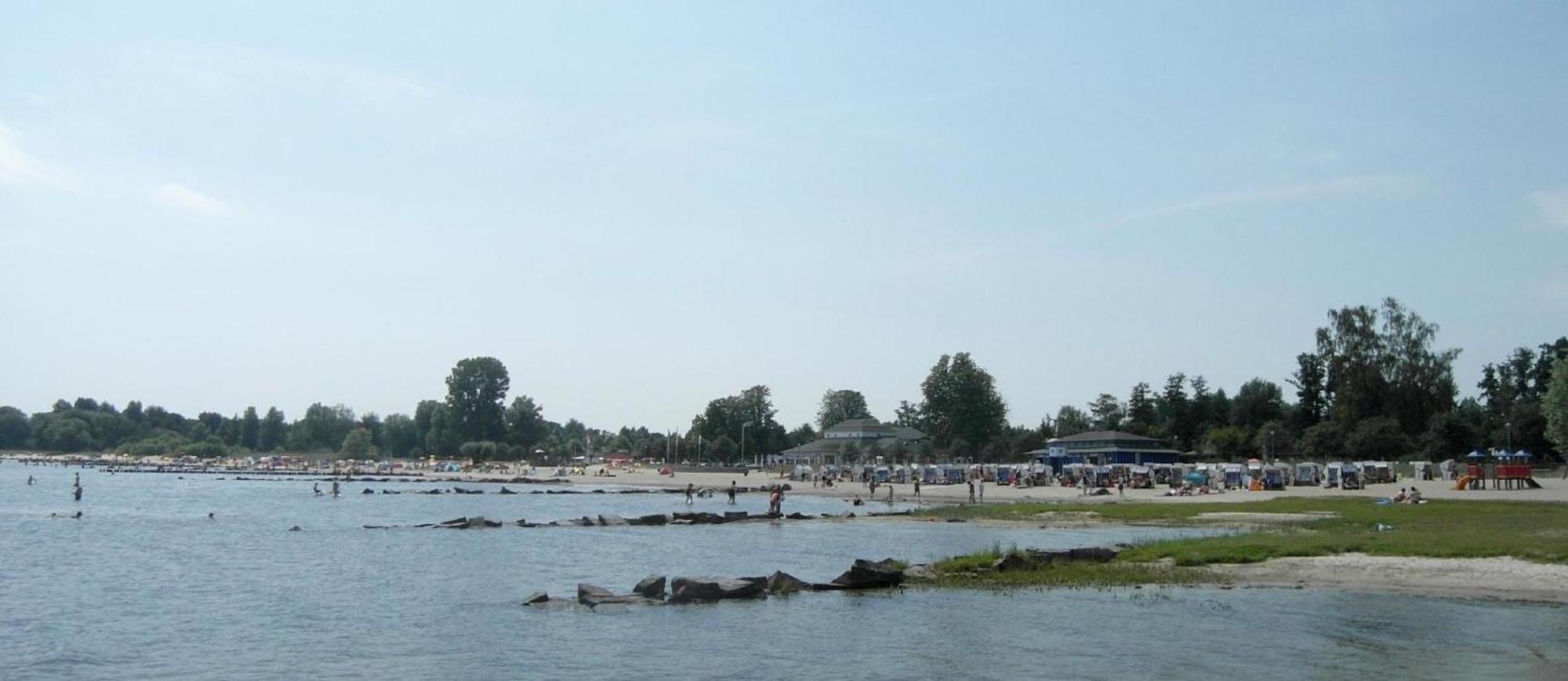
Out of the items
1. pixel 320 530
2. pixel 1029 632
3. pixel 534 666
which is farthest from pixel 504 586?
pixel 320 530

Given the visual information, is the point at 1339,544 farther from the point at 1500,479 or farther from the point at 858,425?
the point at 858,425

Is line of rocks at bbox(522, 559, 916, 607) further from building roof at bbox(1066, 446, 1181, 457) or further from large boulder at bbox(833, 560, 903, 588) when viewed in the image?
building roof at bbox(1066, 446, 1181, 457)

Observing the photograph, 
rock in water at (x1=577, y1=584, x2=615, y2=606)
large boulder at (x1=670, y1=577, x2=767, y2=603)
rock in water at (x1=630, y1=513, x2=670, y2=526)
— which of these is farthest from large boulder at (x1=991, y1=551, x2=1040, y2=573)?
rock in water at (x1=630, y1=513, x2=670, y2=526)

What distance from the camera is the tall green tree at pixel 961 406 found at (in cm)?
14638

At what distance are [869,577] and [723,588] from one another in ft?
12.0

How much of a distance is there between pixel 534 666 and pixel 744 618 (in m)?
5.72

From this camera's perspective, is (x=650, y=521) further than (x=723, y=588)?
Yes

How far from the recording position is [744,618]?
82.2ft

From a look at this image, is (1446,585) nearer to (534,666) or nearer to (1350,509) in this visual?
(534,666)

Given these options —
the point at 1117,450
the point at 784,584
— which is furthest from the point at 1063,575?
the point at 1117,450

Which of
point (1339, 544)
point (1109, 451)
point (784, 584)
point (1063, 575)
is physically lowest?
point (784, 584)

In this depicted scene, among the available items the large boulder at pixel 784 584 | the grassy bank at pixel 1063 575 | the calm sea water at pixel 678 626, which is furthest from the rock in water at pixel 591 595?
the grassy bank at pixel 1063 575

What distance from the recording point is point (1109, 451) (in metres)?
108

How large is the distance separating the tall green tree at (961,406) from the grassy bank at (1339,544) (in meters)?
98.5
